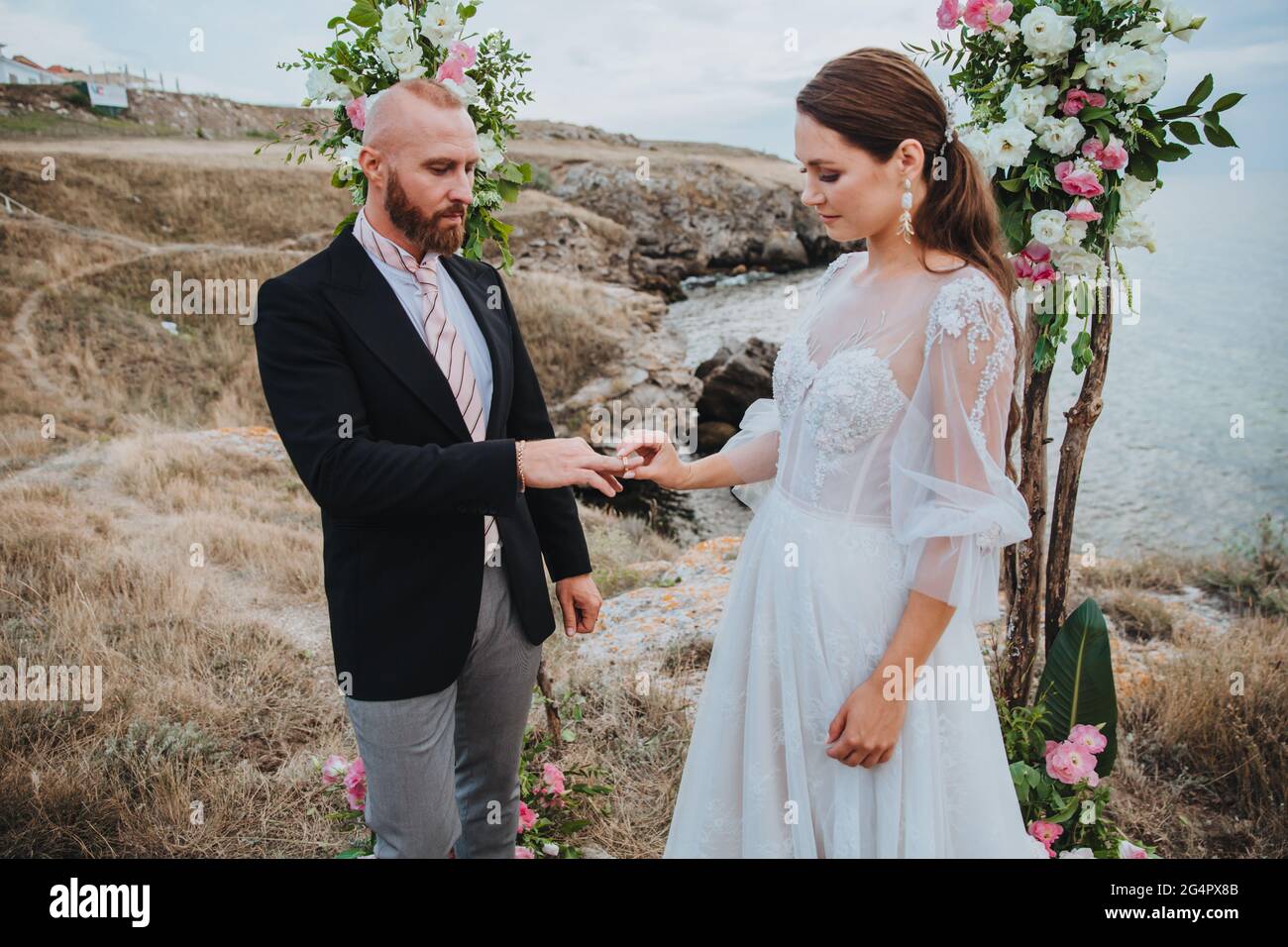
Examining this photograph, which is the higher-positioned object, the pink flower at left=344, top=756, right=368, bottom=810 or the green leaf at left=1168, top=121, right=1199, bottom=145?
the green leaf at left=1168, top=121, right=1199, bottom=145

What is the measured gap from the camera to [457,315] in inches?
95.3

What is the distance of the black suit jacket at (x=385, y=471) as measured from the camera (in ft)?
6.50


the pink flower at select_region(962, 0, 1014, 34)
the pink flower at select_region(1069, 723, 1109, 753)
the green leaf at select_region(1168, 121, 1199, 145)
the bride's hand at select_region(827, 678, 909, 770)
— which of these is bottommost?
the pink flower at select_region(1069, 723, 1109, 753)

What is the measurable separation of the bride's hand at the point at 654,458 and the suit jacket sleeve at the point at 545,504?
345 mm

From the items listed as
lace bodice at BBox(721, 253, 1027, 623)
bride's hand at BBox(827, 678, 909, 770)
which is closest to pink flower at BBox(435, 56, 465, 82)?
lace bodice at BBox(721, 253, 1027, 623)

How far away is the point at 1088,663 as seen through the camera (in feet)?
9.80

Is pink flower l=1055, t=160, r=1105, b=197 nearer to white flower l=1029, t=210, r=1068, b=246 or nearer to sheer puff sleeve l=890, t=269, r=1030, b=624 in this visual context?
white flower l=1029, t=210, r=1068, b=246

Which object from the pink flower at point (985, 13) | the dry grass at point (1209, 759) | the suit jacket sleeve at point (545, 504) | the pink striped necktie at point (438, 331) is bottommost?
the dry grass at point (1209, 759)

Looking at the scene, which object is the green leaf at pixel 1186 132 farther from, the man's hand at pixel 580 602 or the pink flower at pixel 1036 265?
the man's hand at pixel 580 602

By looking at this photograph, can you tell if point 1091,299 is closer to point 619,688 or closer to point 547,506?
point 547,506

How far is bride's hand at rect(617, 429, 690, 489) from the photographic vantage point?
2.38m

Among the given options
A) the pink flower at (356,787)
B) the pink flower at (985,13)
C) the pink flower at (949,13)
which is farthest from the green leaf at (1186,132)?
the pink flower at (356,787)
